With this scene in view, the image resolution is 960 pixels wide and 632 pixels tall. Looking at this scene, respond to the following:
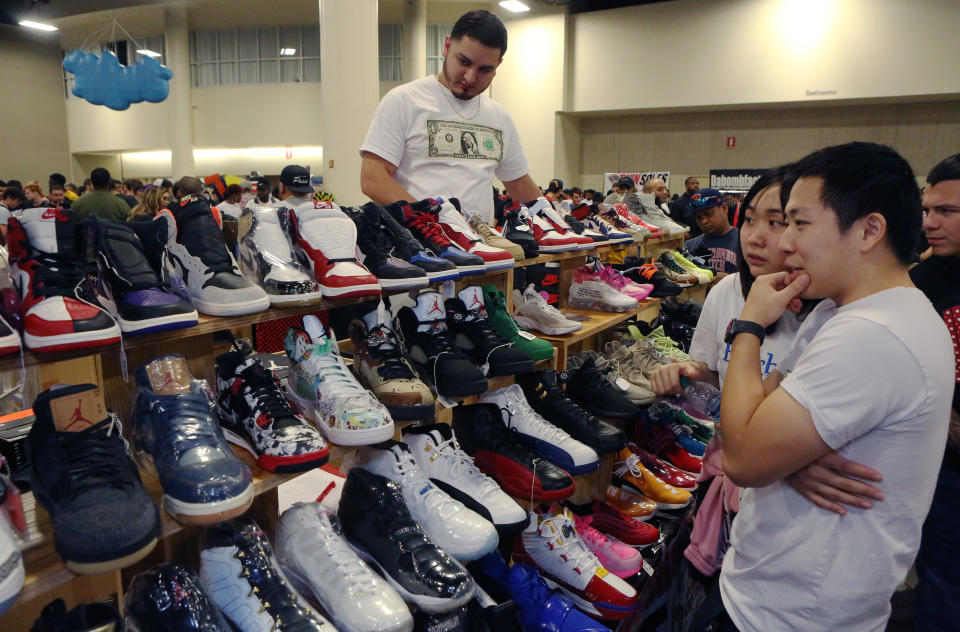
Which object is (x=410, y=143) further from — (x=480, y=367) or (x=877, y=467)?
(x=877, y=467)

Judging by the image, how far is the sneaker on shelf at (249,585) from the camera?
122cm

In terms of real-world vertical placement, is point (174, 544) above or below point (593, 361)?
below

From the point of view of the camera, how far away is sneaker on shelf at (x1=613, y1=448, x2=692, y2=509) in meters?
2.58

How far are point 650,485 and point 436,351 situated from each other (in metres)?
1.36

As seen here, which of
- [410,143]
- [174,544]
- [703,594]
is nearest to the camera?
[174,544]

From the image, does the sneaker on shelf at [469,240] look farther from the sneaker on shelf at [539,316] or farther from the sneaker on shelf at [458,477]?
the sneaker on shelf at [458,477]

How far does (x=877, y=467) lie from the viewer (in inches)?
45.4

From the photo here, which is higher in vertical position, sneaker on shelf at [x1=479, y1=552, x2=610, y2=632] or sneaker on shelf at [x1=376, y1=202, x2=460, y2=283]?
sneaker on shelf at [x1=376, y1=202, x2=460, y2=283]

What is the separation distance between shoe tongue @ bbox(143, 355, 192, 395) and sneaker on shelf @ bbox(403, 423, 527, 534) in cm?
66

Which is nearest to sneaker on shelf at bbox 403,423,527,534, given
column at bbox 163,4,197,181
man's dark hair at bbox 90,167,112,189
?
man's dark hair at bbox 90,167,112,189

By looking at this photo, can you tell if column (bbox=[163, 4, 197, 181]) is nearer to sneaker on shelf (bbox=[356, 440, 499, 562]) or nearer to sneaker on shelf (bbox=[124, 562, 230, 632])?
sneaker on shelf (bbox=[356, 440, 499, 562])

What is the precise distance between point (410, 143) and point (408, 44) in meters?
11.8

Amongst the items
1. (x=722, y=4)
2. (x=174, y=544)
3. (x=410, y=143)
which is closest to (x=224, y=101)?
(x=722, y=4)

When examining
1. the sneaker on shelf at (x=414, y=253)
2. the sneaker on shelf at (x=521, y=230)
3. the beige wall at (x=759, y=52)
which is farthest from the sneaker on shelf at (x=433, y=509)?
the beige wall at (x=759, y=52)
